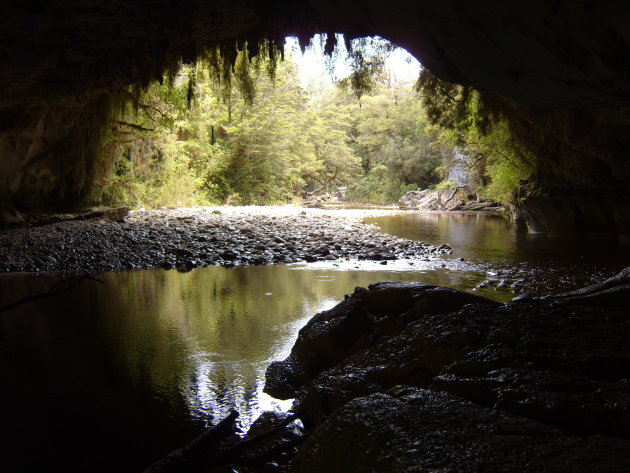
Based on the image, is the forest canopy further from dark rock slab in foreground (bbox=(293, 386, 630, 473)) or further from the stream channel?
dark rock slab in foreground (bbox=(293, 386, 630, 473))

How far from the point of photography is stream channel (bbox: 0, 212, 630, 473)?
2.89m

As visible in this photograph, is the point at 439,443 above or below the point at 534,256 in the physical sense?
below

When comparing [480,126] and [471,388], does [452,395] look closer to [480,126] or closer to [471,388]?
[471,388]

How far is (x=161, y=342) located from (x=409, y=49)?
492cm

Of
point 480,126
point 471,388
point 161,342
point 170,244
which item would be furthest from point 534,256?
point 471,388

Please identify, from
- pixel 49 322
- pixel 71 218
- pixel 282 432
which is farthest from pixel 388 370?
pixel 71 218

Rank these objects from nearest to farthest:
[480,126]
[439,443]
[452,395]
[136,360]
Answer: [439,443], [452,395], [136,360], [480,126]

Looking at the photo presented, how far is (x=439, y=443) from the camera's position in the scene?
1.78 metres

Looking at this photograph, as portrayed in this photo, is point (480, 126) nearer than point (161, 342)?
No

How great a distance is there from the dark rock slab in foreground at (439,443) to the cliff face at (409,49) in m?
3.82

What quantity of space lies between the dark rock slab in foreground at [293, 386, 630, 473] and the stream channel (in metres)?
1.21

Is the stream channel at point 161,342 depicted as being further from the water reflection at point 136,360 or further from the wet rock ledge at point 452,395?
the wet rock ledge at point 452,395

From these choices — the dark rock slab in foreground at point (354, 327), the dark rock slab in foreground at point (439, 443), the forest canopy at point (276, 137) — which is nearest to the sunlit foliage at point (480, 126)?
the forest canopy at point (276, 137)

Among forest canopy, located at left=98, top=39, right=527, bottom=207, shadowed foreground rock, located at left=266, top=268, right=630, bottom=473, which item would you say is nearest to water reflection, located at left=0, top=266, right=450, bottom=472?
shadowed foreground rock, located at left=266, top=268, right=630, bottom=473
